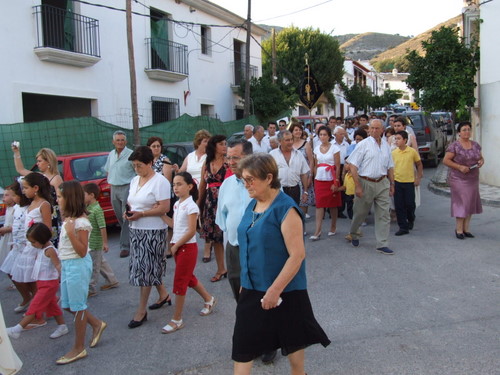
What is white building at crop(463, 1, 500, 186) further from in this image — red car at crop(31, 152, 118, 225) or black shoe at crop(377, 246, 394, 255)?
red car at crop(31, 152, 118, 225)

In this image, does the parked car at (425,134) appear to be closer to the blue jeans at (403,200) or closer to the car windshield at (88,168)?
the blue jeans at (403,200)

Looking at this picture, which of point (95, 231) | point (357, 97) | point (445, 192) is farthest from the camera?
point (357, 97)

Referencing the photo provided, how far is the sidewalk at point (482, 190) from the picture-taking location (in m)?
10.1

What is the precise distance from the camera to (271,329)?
117 inches

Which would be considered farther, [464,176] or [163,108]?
[163,108]

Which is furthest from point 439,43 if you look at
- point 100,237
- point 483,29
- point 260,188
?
point 260,188

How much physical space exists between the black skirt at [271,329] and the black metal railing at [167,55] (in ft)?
53.4

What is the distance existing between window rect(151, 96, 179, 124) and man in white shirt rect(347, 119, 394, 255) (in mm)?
12695

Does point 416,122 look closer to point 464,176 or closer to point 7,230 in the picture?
point 464,176

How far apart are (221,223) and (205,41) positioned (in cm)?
1894

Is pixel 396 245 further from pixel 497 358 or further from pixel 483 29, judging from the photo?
pixel 483 29

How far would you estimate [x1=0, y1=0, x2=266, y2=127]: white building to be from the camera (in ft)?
43.0

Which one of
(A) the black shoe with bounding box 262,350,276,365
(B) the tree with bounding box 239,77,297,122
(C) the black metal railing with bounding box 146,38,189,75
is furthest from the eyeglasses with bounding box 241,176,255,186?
(B) the tree with bounding box 239,77,297,122

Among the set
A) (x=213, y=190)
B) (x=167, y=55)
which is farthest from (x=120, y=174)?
(x=167, y=55)
